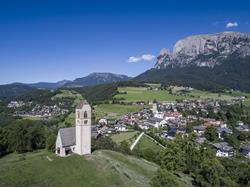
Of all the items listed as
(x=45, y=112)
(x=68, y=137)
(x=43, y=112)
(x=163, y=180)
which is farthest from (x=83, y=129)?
(x=43, y=112)

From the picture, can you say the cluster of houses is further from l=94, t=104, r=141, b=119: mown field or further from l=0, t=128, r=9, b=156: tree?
l=0, t=128, r=9, b=156: tree

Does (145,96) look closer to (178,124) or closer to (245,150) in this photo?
(178,124)

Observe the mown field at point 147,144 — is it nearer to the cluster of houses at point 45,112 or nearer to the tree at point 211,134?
the tree at point 211,134

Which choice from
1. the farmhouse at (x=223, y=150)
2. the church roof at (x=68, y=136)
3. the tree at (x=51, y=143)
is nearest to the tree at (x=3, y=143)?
the tree at (x=51, y=143)

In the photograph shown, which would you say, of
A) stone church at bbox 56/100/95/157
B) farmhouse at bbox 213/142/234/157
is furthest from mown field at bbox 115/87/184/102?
stone church at bbox 56/100/95/157

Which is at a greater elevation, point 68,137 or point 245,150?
point 68,137

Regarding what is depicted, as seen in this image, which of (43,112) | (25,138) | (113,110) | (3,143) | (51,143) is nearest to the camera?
(51,143)
